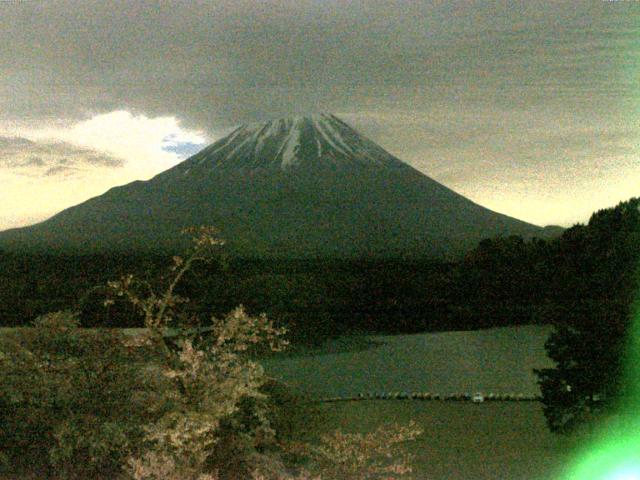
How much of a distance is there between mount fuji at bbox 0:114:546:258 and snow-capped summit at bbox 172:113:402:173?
8 cm

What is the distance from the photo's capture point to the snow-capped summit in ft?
175

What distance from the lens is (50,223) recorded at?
44.1 meters

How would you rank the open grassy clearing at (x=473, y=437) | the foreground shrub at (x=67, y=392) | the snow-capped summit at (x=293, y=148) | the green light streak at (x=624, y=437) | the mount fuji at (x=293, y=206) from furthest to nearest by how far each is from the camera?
the snow-capped summit at (x=293, y=148)
the mount fuji at (x=293, y=206)
the open grassy clearing at (x=473, y=437)
the green light streak at (x=624, y=437)
the foreground shrub at (x=67, y=392)

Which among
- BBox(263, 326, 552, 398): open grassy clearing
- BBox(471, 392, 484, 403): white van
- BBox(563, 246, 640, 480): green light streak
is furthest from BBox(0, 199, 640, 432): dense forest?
BBox(563, 246, 640, 480): green light streak

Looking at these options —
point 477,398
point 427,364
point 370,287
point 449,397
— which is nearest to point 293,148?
point 370,287

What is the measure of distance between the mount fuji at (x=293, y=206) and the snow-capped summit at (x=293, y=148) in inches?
3.2

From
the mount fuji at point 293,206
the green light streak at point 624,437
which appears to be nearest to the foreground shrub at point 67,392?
the green light streak at point 624,437

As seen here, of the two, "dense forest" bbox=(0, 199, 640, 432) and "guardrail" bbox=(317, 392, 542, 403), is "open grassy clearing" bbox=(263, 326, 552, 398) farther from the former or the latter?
"guardrail" bbox=(317, 392, 542, 403)

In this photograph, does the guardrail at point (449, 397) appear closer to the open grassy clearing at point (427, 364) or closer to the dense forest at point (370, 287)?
the open grassy clearing at point (427, 364)

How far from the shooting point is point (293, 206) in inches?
1796

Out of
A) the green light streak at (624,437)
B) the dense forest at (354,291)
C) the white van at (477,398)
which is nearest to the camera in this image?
the green light streak at (624,437)

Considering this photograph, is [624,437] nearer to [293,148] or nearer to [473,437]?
[473,437]

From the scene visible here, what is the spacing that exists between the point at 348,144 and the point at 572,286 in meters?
42.5

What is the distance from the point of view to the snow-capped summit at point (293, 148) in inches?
2098
